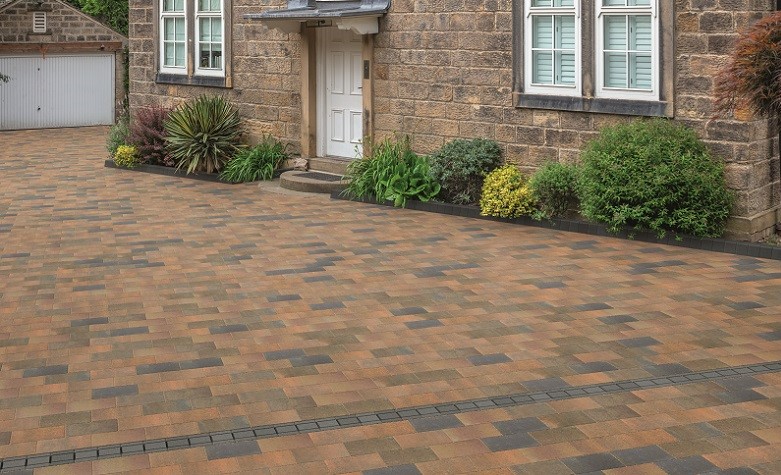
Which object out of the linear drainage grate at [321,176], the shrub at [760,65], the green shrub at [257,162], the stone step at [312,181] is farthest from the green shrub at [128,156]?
the shrub at [760,65]

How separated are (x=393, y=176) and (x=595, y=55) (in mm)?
3041

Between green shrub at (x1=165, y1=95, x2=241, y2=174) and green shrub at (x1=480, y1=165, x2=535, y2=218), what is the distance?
5.41 metres

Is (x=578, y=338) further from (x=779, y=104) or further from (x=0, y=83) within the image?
(x=0, y=83)

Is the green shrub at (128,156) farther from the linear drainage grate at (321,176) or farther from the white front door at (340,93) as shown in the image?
the linear drainage grate at (321,176)

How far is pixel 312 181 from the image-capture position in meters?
15.5

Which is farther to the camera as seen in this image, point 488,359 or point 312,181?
point 312,181

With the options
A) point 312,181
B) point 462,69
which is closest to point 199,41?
point 312,181

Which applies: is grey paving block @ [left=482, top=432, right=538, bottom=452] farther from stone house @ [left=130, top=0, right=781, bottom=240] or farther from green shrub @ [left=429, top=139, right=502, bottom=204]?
green shrub @ [left=429, top=139, right=502, bottom=204]

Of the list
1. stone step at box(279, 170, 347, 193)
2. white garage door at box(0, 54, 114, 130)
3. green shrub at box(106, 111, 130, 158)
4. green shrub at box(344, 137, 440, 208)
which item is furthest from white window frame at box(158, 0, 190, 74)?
white garage door at box(0, 54, 114, 130)

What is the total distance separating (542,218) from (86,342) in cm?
A: 615

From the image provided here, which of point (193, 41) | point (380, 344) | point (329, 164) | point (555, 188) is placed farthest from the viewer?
point (193, 41)

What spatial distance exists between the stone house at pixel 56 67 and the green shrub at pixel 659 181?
66.0ft

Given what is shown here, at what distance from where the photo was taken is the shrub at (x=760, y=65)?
8594 millimetres

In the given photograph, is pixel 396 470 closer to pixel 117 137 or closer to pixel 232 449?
pixel 232 449
